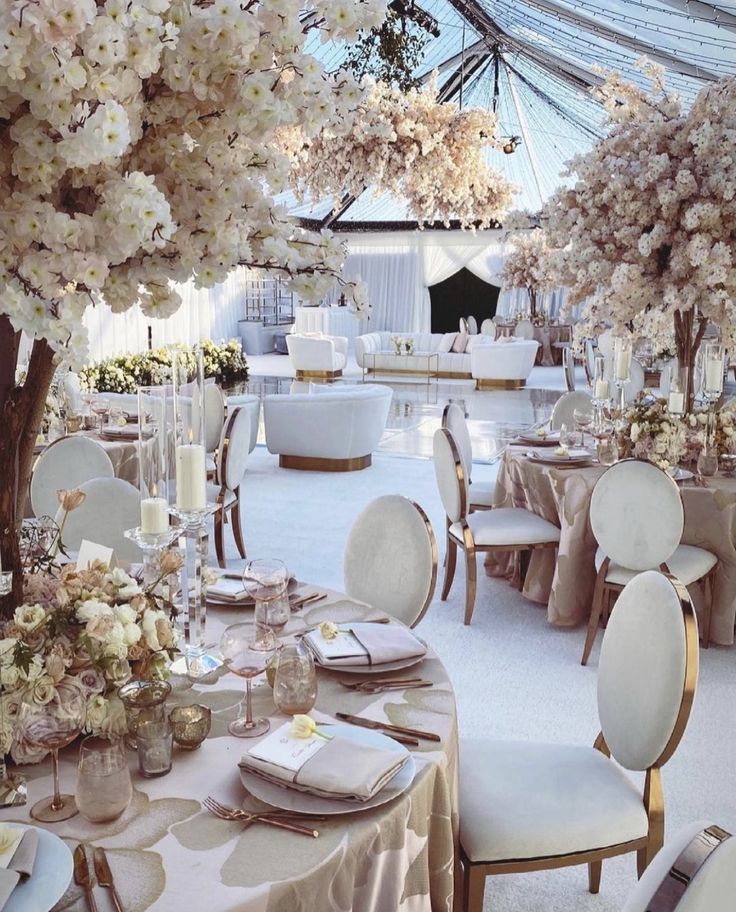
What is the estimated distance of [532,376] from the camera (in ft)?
58.2

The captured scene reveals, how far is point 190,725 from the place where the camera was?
1774 millimetres

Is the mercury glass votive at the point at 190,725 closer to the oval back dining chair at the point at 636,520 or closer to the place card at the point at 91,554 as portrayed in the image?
the place card at the point at 91,554

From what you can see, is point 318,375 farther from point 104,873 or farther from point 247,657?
point 104,873

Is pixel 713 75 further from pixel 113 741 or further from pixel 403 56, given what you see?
pixel 113 741

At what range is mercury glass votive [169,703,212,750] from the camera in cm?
176

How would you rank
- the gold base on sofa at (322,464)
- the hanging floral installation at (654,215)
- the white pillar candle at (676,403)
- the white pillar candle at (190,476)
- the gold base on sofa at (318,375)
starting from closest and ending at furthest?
1. the white pillar candle at (190,476)
2. the hanging floral installation at (654,215)
3. the white pillar candle at (676,403)
4. the gold base on sofa at (322,464)
5. the gold base on sofa at (318,375)

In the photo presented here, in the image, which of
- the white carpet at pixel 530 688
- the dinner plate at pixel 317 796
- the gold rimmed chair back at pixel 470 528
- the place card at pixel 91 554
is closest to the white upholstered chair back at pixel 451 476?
the gold rimmed chair back at pixel 470 528

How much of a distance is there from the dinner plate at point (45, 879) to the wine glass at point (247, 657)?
1.65ft

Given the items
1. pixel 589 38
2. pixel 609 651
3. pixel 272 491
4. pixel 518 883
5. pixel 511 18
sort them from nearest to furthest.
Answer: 1. pixel 609 651
2. pixel 518 883
3. pixel 272 491
4. pixel 589 38
5. pixel 511 18

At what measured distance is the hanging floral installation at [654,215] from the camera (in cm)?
402

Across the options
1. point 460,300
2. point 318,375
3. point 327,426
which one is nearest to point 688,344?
point 327,426

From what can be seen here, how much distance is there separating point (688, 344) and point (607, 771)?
3.16 metres

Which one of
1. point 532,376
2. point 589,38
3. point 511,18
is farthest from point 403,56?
point 532,376

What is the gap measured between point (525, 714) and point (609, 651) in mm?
1361
